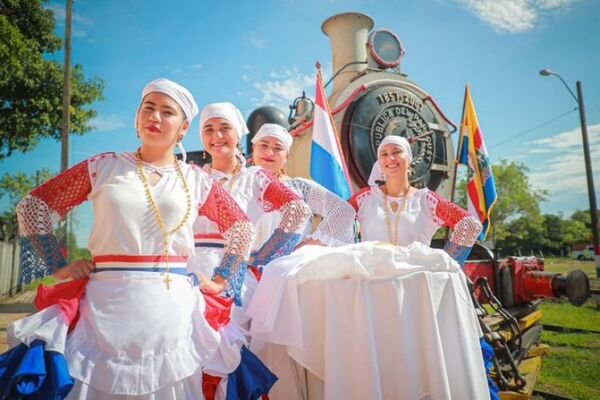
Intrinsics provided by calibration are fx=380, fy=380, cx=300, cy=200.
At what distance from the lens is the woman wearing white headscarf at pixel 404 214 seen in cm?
281

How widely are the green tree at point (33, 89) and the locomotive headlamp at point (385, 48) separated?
8822 mm

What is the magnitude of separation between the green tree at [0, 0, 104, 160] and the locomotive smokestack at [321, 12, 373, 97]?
314 inches

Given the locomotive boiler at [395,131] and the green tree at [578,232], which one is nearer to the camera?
the locomotive boiler at [395,131]

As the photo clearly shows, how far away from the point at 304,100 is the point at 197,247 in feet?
19.3

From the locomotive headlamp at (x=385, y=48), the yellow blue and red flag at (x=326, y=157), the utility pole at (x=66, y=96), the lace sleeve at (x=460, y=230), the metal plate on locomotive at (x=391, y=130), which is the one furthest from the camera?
the utility pole at (x=66, y=96)

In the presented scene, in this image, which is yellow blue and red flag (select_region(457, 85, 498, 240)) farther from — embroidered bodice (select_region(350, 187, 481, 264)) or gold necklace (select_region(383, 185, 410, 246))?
gold necklace (select_region(383, 185, 410, 246))

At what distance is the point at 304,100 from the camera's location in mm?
7465

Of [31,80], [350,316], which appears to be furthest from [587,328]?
[31,80]

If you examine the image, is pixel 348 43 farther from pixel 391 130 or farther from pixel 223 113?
pixel 223 113

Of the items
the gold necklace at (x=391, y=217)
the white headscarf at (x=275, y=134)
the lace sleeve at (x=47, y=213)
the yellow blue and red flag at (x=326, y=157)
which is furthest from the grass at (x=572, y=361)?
the lace sleeve at (x=47, y=213)

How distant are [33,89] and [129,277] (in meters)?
11.9

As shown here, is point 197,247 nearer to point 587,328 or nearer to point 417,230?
point 417,230

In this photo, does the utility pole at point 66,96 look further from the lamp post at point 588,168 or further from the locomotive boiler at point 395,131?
the lamp post at point 588,168

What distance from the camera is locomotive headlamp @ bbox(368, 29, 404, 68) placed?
761cm
